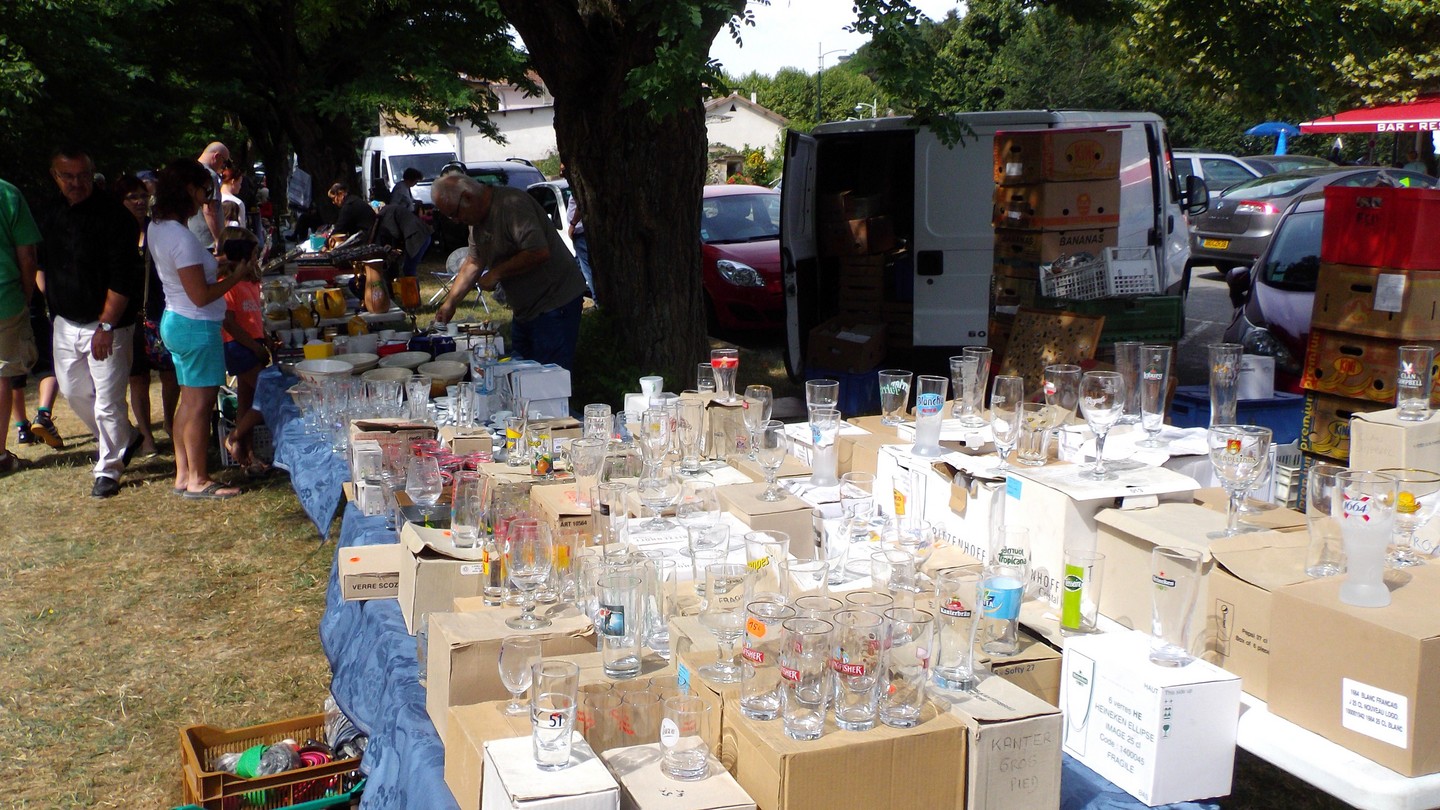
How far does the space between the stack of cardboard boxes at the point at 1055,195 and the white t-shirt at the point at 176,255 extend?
4.12m

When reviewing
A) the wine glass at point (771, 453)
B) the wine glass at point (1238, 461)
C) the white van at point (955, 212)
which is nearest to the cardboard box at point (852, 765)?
the wine glass at point (1238, 461)

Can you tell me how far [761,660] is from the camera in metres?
1.81

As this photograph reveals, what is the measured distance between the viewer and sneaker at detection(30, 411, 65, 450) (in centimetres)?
693

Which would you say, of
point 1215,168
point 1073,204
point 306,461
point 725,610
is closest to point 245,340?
point 306,461

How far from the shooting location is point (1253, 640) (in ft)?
6.93

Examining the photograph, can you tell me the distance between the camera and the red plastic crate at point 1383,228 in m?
3.94

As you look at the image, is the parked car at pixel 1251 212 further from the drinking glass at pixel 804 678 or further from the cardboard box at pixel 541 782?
the cardboard box at pixel 541 782

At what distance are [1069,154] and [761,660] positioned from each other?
4.72 metres

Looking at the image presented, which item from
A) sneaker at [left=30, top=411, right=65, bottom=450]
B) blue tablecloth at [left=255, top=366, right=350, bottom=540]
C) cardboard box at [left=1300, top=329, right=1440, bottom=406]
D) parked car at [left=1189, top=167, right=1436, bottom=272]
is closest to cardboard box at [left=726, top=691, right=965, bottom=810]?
blue tablecloth at [left=255, top=366, right=350, bottom=540]

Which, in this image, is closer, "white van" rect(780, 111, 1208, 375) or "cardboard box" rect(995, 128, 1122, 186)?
"cardboard box" rect(995, 128, 1122, 186)

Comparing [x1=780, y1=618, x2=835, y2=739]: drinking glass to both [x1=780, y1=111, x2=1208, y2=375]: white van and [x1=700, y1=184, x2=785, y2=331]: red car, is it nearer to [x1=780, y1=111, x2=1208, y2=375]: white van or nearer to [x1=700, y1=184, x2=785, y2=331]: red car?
[x1=780, y1=111, x2=1208, y2=375]: white van

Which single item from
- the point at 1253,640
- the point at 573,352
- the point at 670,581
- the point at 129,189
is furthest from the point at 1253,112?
the point at 129,189

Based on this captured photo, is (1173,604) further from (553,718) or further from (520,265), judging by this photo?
(520,265)

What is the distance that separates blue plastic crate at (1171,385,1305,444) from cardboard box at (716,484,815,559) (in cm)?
290
